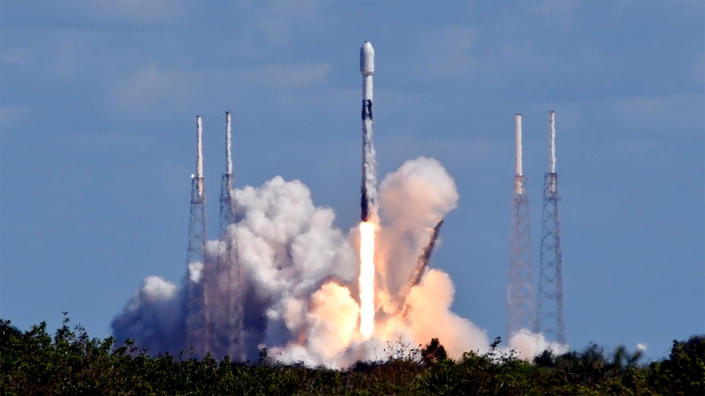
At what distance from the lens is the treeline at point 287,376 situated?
95.5 meters

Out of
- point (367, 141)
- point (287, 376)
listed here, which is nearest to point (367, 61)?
point (367, 141)

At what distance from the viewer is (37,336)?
11031 centimetres

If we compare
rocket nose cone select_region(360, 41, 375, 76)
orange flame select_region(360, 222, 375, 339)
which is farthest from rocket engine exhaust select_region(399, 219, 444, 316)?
rocket nose cone select_region(360, 41, 375, 76)

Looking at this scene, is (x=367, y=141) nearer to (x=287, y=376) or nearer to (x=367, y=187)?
(x=367, y=187)

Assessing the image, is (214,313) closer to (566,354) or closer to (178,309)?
(178,309)

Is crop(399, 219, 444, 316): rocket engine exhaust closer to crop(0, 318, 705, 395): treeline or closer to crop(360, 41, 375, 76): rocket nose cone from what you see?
crop(360, 41, 375, 76): rocket nose cone

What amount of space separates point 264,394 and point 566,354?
41177mm

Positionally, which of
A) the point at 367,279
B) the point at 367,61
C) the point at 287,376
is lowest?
the point at 287,376

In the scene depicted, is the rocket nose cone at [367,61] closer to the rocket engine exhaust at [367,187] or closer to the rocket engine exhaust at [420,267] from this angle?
the rocket engine exhaust at [367,187]

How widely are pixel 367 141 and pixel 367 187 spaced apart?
3498 mm

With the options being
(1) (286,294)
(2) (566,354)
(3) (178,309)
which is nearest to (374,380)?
(2) (566,354)

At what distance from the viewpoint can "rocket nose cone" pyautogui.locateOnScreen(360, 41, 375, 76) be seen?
471 feet

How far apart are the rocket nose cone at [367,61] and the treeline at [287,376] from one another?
33790mm

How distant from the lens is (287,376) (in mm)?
106438
